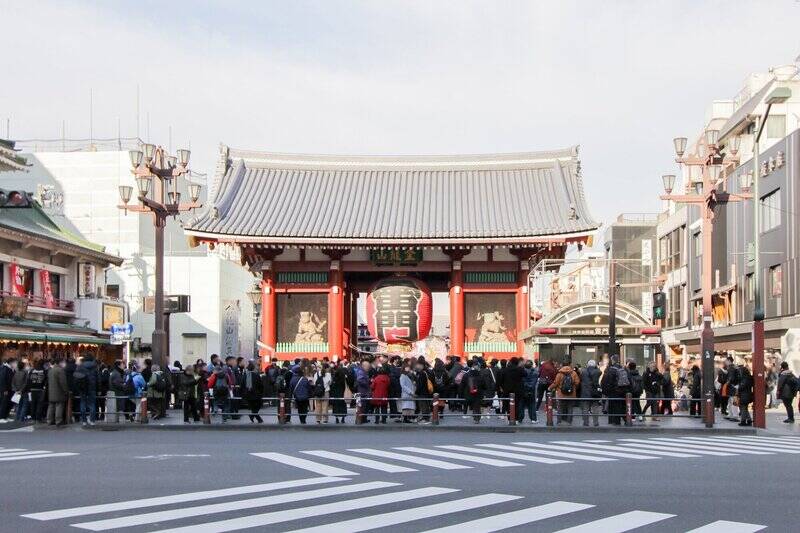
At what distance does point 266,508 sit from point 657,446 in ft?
32.7

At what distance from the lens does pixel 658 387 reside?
2436 cm

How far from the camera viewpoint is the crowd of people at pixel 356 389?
75.3ft

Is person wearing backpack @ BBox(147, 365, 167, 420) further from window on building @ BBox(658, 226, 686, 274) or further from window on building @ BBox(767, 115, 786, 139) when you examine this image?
window on building @ BBox(658, 226, 686, 274)

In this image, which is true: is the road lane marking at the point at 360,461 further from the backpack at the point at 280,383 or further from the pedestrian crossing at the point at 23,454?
the backpack at the point at 280,383

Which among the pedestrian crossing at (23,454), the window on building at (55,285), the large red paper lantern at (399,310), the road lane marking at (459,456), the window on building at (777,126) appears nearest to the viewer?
the road lane marking at (459,456)

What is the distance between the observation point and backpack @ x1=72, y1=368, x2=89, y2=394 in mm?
22922

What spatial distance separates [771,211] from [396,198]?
14866mm

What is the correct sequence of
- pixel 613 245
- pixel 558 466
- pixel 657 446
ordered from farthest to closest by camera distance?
pixel 613 245 < pixel 657 446 < pixel 558 466

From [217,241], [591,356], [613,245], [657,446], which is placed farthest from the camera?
[613,245]

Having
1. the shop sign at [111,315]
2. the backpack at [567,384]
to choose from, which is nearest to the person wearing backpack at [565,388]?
the backpack at [567,384]

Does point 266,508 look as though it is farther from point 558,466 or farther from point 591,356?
point 591,356

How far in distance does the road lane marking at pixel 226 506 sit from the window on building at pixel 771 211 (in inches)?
1156

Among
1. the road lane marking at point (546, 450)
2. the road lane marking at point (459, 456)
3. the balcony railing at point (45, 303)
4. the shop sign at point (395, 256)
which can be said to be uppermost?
the shop sign at point (395, 256)

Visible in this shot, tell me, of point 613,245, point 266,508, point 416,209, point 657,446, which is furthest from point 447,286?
point 613,245
